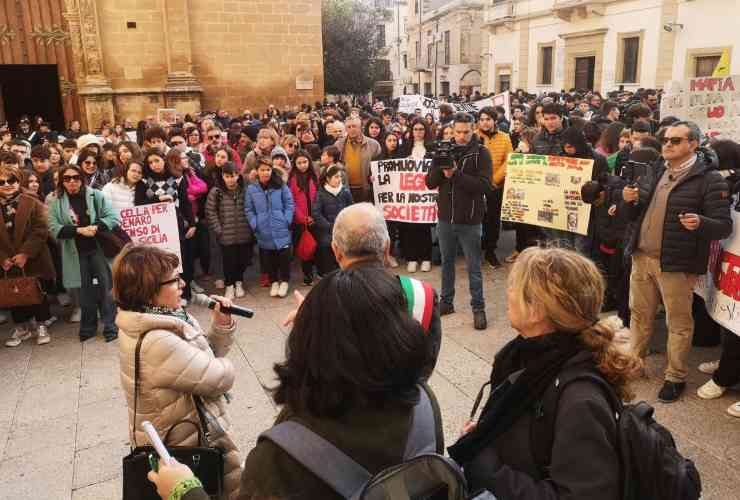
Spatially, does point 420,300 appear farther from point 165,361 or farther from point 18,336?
point 18,336

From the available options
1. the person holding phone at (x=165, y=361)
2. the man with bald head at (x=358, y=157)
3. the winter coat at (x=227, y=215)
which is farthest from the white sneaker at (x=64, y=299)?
the person holding phone at (x=165, y=361)

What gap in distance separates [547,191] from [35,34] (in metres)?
16.4

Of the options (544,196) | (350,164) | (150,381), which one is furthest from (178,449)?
(350,164)

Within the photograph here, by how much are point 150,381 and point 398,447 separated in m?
1.36

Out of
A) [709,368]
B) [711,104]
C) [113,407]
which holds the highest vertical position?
[711,104]

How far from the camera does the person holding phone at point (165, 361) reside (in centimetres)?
238

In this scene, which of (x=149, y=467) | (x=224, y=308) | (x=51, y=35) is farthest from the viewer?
(x=51, y=35)

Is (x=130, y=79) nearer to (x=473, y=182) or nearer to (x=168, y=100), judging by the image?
(x=168, y=100)

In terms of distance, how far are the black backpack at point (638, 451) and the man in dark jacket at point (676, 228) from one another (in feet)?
8.57

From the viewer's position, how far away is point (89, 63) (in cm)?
1659

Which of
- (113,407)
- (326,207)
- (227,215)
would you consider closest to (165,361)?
(113,407)

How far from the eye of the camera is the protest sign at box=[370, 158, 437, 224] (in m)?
7.64

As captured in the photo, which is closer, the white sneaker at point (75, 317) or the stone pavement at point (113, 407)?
the stone pavement at point (113, 407)

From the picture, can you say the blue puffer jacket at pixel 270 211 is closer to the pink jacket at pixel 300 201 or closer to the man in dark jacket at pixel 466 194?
the pink jacket at pixel 300 201
